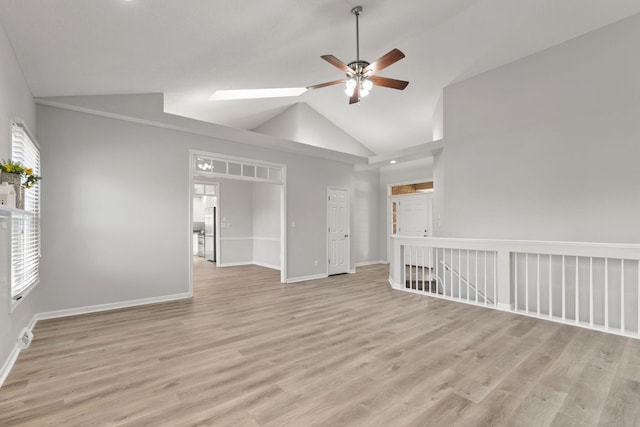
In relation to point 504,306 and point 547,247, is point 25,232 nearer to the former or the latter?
point 504,306

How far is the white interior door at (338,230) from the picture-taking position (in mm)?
6992

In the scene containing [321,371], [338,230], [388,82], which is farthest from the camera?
[338,230]

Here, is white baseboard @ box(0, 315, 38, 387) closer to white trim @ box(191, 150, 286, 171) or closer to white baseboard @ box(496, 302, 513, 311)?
white trim @ box(191, 150, 286, 171)

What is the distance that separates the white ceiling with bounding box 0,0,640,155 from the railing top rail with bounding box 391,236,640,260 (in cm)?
282

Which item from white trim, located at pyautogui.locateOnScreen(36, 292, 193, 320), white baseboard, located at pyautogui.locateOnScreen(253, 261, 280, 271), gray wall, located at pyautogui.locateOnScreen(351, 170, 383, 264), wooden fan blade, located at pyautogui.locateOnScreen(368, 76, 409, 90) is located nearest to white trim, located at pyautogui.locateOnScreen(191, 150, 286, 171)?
white trim, located at pyautogui.locateOnScreen(36, 292, 193, 320)

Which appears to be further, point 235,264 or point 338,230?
point 235,264

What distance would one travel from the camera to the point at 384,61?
3.00 m

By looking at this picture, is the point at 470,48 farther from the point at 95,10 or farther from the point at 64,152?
the point at 64,152

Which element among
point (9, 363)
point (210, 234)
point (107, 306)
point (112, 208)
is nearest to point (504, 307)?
point (9, 363)

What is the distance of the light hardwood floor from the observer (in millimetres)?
1902

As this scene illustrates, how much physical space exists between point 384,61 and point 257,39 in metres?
1.33

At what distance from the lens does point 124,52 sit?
297cm

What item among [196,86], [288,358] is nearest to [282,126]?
[196,86]

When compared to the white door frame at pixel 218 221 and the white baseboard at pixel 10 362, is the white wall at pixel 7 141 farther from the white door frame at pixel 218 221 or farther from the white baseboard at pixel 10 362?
the white door frame at pixel 218 221
